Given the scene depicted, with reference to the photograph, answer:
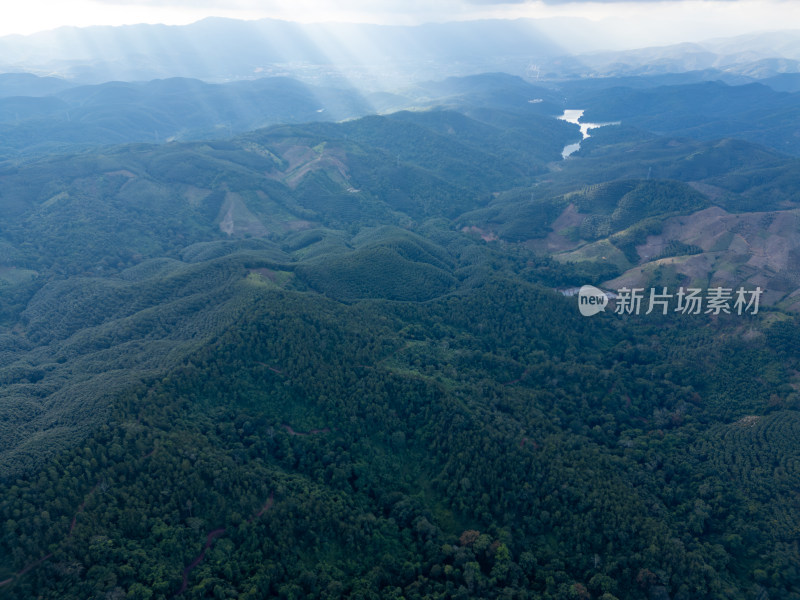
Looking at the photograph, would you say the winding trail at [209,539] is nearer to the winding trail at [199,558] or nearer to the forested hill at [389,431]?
the winding trail at [199,558]

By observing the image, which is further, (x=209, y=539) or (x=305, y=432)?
(x=305, y=432)

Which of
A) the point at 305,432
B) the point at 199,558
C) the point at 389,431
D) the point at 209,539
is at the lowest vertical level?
the point at 199,558

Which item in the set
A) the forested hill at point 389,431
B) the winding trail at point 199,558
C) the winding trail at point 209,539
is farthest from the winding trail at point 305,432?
the winding trail at point 199,558

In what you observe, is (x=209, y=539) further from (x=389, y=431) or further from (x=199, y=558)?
(x=389, y=431)

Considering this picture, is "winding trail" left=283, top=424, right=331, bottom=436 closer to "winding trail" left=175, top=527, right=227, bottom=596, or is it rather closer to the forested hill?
the forested hill

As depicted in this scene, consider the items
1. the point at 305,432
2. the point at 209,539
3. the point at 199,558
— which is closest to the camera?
the point at 199,558

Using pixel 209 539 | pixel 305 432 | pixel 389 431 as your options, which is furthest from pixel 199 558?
pixel 389 431

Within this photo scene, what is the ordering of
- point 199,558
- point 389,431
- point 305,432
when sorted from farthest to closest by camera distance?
point 389,431, point 305,432, point 199,558

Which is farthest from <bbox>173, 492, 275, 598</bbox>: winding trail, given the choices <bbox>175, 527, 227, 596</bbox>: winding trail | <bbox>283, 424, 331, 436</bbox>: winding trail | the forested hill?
<bbox>283, 424, 331, 436</bbox>: winding trail

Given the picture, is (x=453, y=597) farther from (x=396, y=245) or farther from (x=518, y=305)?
(x=396, y=245)

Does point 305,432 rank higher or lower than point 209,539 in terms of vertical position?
higher
